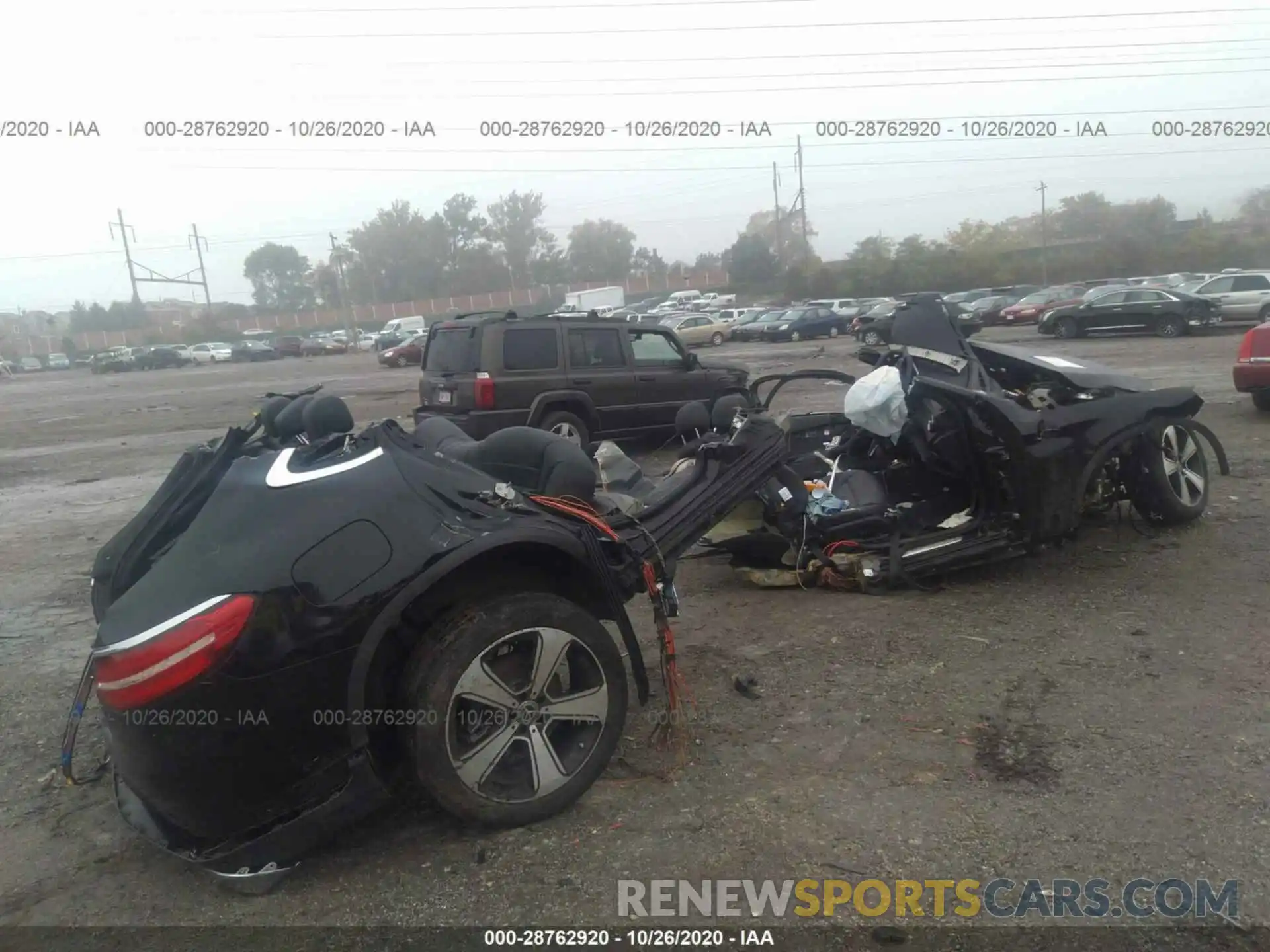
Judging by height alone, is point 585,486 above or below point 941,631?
above

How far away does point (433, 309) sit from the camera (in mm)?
78438

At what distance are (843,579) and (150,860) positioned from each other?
386cm

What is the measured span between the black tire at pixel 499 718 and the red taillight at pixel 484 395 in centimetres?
735

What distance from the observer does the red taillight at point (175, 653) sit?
2.69m

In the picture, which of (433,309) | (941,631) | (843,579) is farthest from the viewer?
(433,309)

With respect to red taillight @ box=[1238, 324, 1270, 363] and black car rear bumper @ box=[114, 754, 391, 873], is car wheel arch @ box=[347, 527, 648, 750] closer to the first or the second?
black car rear bumper @ box=[114, 754, 391, 873]

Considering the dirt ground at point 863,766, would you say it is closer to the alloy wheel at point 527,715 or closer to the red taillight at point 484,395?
the alloy wheel at point 527,715

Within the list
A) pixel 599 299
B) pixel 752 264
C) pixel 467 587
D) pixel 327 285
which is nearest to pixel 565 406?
pixel 467 587

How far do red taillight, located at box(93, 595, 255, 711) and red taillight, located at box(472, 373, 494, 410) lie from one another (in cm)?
789

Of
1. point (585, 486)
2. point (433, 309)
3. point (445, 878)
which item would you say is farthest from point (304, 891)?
point (433, 309)

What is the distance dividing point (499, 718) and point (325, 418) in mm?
1340

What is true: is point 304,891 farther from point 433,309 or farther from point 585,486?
point 433,309

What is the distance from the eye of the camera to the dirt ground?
2916 mm

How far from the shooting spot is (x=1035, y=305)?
35156mm
